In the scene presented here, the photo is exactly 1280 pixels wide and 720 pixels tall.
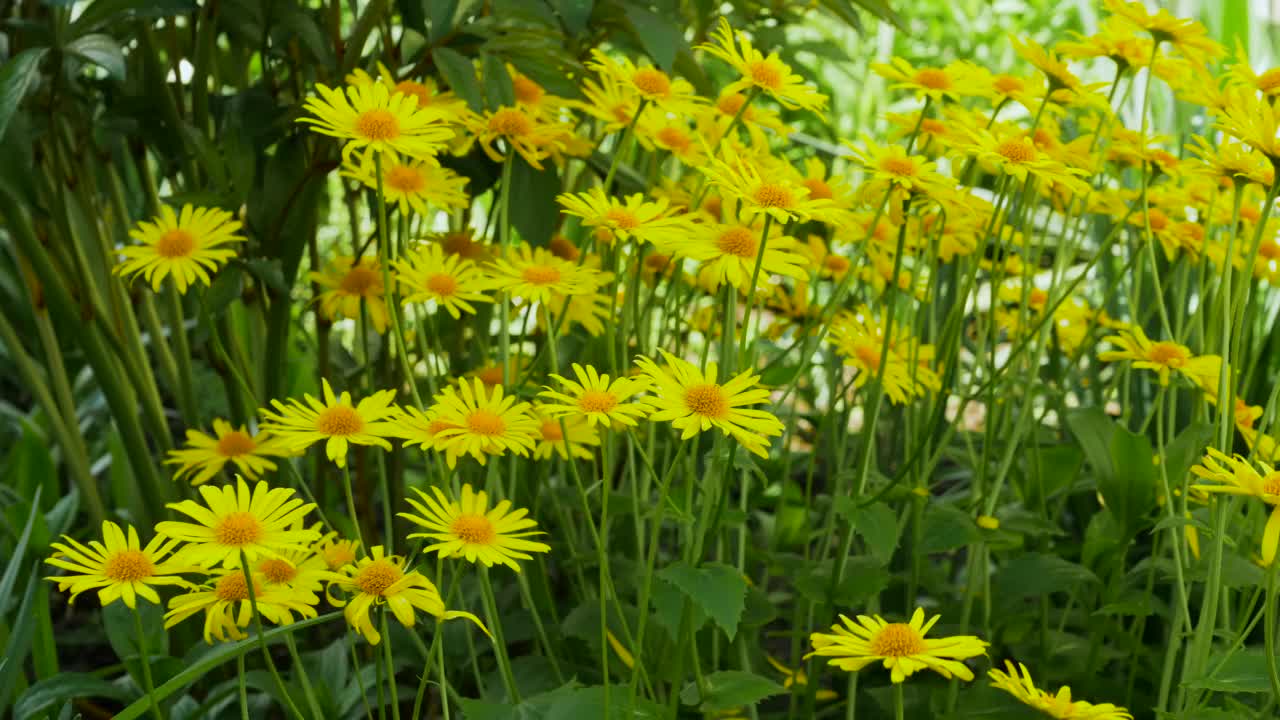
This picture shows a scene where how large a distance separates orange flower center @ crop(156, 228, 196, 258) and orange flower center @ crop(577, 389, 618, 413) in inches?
14.2

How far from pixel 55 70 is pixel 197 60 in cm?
12

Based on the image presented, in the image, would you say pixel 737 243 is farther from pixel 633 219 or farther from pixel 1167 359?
pixel 1167 359

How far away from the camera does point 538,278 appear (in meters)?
0.93

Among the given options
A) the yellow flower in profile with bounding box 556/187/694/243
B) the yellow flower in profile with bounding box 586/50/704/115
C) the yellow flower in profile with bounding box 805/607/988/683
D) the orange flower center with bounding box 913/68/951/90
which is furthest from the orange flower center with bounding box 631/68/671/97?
the yellow flower in profile with bounding box 805/607/988/683

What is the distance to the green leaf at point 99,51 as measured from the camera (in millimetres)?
970

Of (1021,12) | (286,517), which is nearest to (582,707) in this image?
(286,517)

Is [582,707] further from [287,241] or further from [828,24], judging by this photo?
[828,24]

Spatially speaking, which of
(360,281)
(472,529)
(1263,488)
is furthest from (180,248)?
(1263,488)

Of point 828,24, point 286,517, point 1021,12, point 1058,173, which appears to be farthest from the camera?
point 1021,12

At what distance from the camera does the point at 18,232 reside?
1.16 metres

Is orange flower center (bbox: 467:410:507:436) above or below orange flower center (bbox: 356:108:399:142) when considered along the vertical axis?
below

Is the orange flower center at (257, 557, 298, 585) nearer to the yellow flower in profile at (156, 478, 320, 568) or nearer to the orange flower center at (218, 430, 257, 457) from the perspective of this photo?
the yellow flower in profile at (156, 478, 320, 568)

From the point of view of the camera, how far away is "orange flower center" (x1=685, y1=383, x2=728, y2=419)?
29.7 inches

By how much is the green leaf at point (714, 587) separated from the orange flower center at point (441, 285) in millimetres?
270
